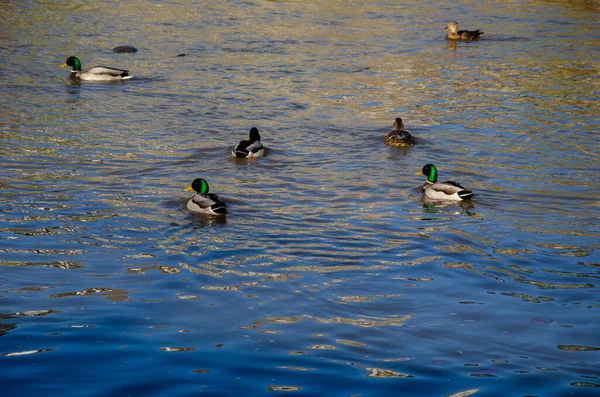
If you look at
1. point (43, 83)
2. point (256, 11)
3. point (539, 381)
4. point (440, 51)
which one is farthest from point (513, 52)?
point (539, 381)

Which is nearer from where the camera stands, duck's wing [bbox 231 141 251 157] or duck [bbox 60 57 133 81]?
duck's wing [bbox 231 141 251 157]

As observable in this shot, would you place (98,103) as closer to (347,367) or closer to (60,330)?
(60,330)

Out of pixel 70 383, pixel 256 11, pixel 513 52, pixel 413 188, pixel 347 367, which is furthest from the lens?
pixel 256 11

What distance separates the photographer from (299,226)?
1437 cm

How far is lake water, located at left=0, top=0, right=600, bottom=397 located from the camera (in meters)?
9.35

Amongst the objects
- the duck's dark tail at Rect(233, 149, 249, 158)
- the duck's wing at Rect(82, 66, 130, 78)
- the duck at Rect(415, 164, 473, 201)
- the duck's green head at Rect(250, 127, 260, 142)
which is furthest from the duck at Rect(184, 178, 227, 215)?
the duck's wing at Rect(82, 66, 130, 78)

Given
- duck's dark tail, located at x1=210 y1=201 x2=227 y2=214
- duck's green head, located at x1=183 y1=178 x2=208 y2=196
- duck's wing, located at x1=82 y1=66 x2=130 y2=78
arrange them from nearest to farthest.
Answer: duck's dark tail, located at x1=210 y1=201 x2=227 y2=214, duck's green head, located at x1=183 y1=178 x2=208 y2=196, duck's wing, located at x1=82 y1=66 x2=130 y2=78

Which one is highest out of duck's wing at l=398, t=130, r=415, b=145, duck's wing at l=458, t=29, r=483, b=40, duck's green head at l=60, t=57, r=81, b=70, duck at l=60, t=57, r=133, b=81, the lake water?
duck's wing at l=458, t=29, r=483, b=40

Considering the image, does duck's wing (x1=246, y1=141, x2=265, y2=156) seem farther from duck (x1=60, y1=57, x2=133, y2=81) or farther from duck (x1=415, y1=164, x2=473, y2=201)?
duck (x1=60, y1=57, x2=133, y2=81)

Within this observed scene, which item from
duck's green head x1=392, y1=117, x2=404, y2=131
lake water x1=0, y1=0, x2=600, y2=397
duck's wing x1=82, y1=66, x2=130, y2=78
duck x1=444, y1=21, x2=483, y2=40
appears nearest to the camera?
lake water x1=0, y1=0, x2=600, y2=397

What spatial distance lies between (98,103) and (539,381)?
1678 cm

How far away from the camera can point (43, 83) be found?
2528 centimetres

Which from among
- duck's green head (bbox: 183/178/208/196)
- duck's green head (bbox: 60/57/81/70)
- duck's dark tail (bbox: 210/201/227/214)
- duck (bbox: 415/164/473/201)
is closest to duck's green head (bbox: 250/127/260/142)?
duck's green head (bbox: 183/178/208/196)

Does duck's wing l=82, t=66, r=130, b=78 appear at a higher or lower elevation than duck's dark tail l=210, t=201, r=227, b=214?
higher
